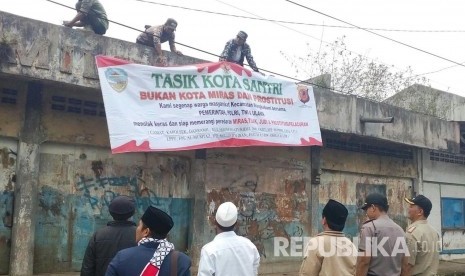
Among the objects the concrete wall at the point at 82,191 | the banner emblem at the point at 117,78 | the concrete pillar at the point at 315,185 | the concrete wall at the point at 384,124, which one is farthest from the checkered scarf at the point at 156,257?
the concrete pillar at the point at 315,185

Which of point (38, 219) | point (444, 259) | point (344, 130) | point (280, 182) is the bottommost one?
point (444, 259)

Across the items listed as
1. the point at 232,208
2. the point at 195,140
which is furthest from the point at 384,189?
the point at 232,208

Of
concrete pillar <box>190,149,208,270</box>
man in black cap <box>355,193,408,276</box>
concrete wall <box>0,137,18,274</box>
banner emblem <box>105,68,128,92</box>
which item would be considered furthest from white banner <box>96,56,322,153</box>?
man in black cap <box>355,193,408,276</box>

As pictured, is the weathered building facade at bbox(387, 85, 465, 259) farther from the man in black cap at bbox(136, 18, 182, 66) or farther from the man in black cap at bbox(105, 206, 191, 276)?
the man in black cap at bbox(105, 206, 191, 276)

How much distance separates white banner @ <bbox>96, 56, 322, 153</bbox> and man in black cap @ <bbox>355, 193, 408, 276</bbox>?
3.72 metres

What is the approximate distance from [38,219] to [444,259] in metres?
10.8

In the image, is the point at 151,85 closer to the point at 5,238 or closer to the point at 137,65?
the point at 137,65

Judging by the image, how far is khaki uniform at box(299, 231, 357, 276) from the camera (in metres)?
3.71

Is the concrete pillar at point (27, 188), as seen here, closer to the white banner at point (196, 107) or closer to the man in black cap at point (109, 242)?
the white banner at point (196, 107)

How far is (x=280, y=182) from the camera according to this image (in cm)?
1040

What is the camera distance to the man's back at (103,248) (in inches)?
149

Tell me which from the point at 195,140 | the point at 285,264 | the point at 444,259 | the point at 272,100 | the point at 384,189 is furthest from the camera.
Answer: the point at 444,259

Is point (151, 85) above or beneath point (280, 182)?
above

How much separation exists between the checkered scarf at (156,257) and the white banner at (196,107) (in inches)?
162
